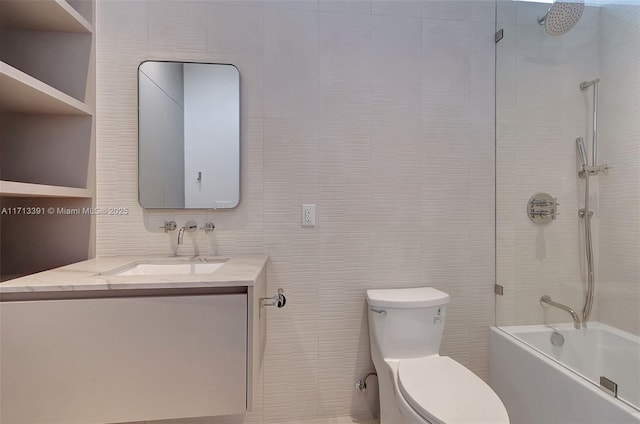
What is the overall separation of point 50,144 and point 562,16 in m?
2.37

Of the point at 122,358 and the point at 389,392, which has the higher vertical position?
the point at 122,358

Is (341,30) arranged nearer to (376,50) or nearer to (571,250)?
(376,50)

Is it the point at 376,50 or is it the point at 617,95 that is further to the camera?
the point at 376,50

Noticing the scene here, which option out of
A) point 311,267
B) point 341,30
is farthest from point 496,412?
point 341,30

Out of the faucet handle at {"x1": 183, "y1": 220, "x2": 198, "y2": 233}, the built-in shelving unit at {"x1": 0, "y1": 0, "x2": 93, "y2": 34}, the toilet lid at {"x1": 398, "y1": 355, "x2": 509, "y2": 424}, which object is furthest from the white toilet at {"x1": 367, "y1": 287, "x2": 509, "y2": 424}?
the built-in shelving unit at {"x1": 0, "y1": 0, "x2": 93, "y2": 34}

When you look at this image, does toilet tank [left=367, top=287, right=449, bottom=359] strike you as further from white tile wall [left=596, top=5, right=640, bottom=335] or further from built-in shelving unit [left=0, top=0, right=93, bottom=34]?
built-in shelving unit [left=0, top=0, right=93, bottom=34]

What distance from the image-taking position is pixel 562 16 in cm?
147

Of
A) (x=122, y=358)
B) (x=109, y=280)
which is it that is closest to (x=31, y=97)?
(x=109, y=280)

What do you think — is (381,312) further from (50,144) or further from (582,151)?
(50,144)

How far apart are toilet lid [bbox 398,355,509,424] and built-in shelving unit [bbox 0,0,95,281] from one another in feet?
4.78

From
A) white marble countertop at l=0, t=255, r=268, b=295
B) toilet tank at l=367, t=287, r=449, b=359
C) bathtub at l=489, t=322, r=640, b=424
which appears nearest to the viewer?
white marble countertop at l=0, t=255, r=268, b=295

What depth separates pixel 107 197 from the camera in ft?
4.78

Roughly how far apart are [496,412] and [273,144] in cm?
135

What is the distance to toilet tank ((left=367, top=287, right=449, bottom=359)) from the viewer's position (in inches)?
56.7
